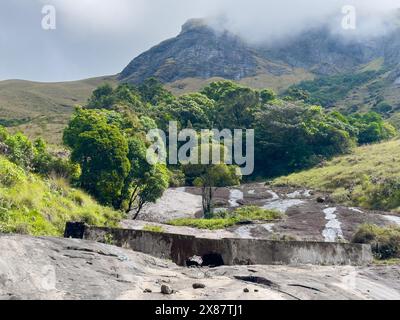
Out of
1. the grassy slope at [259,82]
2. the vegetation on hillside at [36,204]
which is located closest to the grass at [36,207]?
the vegetation on hillside at [36,204]

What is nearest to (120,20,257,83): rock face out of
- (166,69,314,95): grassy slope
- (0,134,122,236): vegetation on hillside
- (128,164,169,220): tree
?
(166,69,314,95): grassy slope

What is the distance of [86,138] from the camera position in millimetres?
31578

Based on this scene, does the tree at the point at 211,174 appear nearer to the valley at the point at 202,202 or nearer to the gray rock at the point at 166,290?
the valley at the point at 202,202

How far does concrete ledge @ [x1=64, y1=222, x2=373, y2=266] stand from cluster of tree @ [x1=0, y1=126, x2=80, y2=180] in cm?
873

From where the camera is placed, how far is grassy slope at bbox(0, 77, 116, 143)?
69562mm

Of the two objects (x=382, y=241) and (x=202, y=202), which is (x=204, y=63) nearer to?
(x=202, y=202)

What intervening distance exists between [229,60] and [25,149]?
13896cm

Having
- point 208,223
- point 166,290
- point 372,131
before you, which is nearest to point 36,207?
point 166,290

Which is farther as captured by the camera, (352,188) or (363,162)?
(363,162)

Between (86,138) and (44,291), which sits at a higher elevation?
(86,138)

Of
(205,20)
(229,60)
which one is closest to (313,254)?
(229,60)

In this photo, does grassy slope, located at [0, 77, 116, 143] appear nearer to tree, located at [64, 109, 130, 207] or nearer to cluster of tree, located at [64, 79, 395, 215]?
cluster of tree, located at [64, 79, 395, 215]

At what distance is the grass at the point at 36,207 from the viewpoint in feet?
58.3
